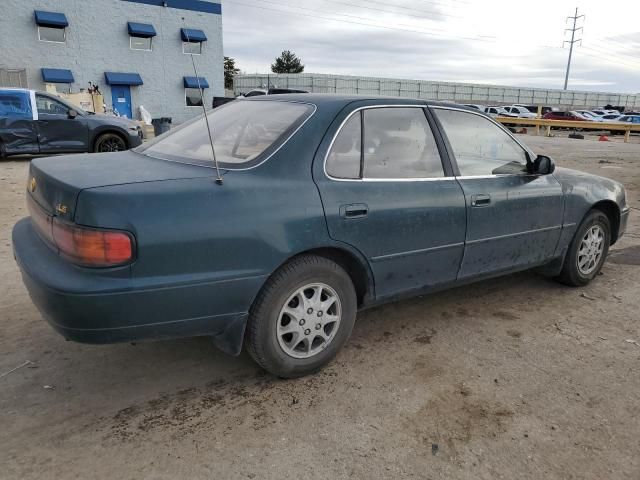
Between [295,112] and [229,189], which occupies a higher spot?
[295,112]

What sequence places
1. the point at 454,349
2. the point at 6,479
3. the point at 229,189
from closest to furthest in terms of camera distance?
the point at 6,479, the point at 229,189, the point at 454,349

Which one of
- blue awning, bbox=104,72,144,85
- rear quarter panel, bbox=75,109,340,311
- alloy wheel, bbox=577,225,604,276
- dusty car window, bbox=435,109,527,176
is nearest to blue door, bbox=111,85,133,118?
blue awning, bbox=104,72,144,85

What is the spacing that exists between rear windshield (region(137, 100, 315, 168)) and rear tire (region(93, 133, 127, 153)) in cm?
945

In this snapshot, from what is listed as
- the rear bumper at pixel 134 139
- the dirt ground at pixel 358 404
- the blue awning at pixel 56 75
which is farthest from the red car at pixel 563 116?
the dirt ground at pixel 358 404

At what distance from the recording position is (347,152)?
3156 millimetres

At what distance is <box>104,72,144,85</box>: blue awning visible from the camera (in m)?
25.4

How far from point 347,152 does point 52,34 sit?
25741 millimetres

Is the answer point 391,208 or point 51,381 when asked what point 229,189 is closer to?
point 391,208

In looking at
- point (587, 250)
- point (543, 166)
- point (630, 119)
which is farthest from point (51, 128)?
point (630, 119)

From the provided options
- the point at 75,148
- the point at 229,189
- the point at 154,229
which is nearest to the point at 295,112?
the point at 229,189

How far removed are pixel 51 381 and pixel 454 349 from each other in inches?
97.6

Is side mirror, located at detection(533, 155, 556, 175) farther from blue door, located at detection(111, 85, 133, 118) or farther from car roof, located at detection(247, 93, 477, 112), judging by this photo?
blue door, located at detection(111, 85, 133, 118)

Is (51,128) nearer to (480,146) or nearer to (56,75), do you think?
(480,146)

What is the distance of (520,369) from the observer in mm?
3281
